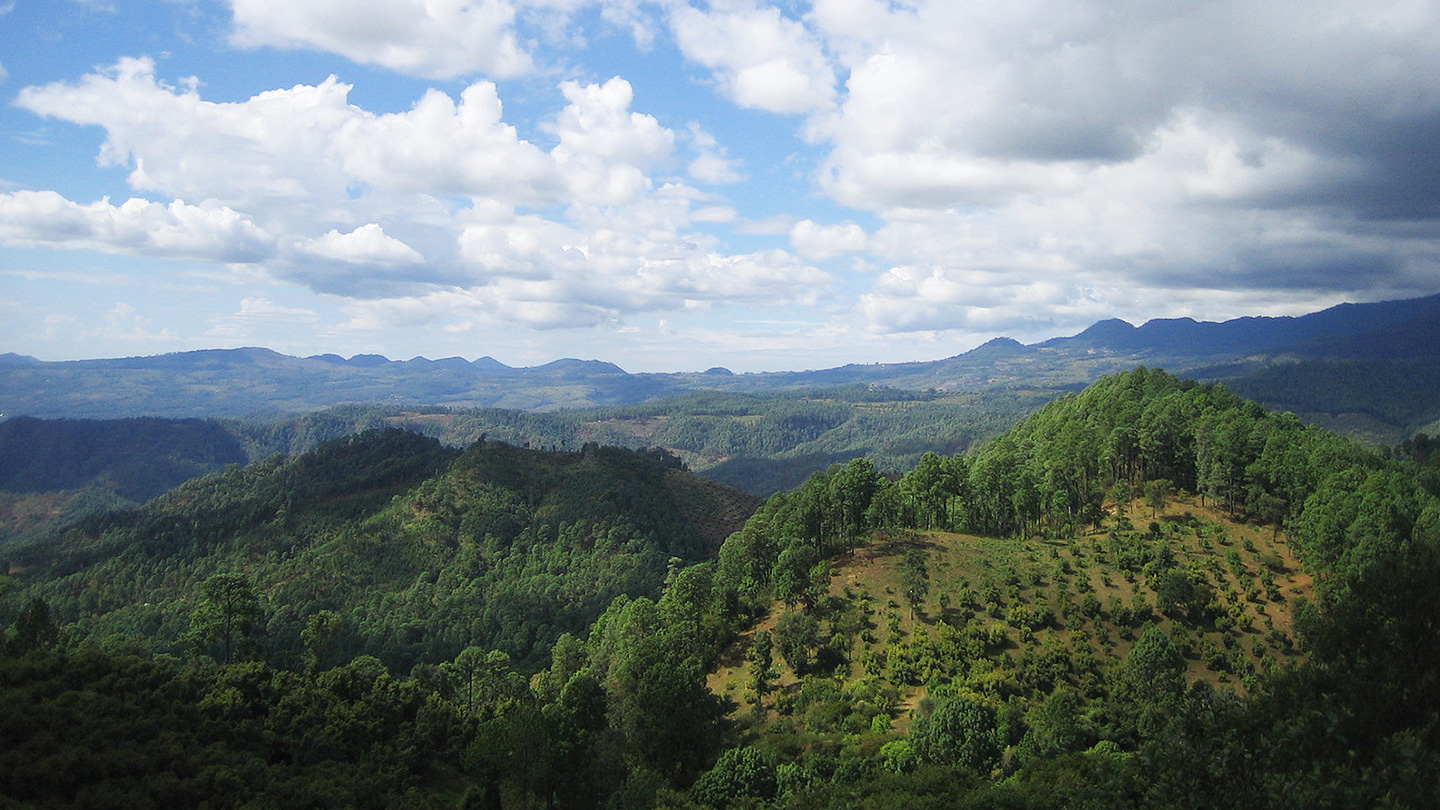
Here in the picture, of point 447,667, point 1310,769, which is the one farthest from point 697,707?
point 447,667

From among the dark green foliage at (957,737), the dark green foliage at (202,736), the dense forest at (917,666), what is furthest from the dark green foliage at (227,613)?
the dark green foliage at (957,737)

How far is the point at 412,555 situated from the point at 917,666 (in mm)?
129108

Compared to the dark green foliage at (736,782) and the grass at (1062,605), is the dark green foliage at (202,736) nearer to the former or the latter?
the dark green foliage at (736,782)

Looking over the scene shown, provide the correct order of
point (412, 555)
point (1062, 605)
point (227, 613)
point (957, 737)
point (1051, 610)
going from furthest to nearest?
point (412, 555)
point (1051, 610)
point (1062, 605)
point (227, 613)
point (957, 737)

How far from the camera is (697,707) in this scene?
54.6 m

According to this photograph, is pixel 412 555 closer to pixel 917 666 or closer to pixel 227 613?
pixel 227 613

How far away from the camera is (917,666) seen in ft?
204

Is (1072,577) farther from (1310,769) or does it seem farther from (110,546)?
(110,546)

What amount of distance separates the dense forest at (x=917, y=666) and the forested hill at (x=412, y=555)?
3162 mm

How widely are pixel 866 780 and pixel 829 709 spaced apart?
558 inches

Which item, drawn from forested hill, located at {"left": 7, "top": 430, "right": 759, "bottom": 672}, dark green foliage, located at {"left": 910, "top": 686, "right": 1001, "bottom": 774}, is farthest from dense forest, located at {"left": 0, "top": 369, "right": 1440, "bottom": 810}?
forested hill, located at {"left": 7, "top": 430, "right": 759, "bottom": 672}

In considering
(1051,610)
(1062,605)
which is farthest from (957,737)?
(1062,605)

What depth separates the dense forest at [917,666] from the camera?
2770 centimetres

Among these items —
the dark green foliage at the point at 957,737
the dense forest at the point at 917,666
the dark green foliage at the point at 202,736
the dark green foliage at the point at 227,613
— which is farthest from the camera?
the dark green foliage at the point at 227,613
